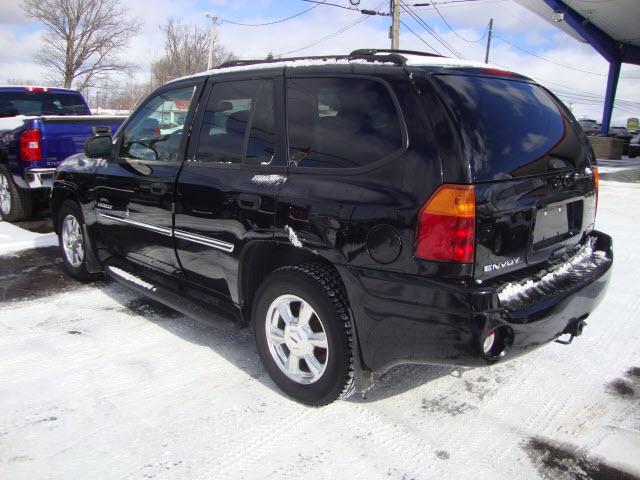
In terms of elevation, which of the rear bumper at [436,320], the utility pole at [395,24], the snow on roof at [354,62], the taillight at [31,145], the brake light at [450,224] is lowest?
the rear bumper at [436,320]

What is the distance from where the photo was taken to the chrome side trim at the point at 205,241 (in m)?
3.16

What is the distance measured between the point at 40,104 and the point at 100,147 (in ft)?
19.6

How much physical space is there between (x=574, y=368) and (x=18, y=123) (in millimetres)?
7194

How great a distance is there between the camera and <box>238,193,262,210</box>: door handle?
2.95 meters

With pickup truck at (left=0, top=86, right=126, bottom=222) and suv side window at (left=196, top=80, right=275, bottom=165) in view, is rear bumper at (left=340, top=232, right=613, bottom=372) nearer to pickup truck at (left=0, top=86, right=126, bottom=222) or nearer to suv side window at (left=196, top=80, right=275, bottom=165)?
suv side window at (left=196, top=80, right=275, bottom=165)

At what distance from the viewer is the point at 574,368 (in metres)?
3.41

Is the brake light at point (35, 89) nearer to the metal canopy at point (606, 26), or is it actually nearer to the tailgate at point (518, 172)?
the tailgate at point (518, 172)

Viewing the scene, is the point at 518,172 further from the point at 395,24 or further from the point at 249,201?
the point at 395,24

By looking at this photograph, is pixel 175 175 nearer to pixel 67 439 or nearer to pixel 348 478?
pixel 67 439

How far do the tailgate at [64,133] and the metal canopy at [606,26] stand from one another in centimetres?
2013

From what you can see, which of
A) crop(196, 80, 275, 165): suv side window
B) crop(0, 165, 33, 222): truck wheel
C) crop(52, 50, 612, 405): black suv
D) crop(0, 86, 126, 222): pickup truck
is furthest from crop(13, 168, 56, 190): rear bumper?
A: crop(196, 80, 275, 165): suv side window

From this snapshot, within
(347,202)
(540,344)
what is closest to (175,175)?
(347,202)

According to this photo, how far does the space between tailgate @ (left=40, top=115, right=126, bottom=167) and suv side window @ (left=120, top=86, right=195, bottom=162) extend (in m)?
3.14

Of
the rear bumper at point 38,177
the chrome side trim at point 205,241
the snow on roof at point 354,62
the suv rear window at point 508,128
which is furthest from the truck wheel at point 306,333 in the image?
the rear bumper at point 38,177
